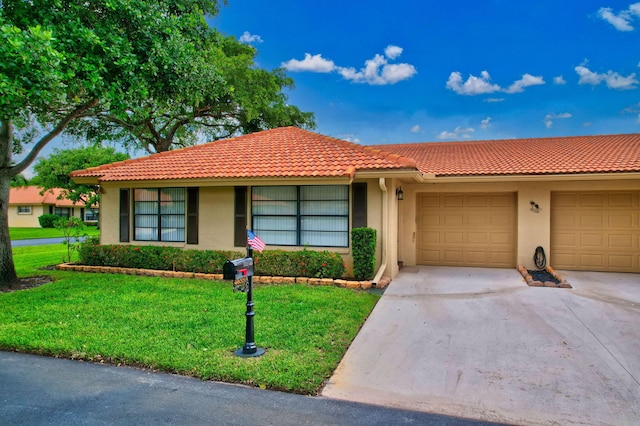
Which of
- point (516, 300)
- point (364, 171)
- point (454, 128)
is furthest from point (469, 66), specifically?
point (516, 300)

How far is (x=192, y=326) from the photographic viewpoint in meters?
5.84

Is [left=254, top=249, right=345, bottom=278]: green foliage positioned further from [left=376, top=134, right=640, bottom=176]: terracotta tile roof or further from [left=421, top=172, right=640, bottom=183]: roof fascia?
[left=376, top=134, right=640, bottom=176]: terracotta tile roof

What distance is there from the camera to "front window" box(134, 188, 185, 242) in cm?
1098

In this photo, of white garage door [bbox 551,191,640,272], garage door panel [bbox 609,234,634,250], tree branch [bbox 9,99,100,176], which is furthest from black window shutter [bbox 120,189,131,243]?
garage door panel [bbox 609,234,634,250]

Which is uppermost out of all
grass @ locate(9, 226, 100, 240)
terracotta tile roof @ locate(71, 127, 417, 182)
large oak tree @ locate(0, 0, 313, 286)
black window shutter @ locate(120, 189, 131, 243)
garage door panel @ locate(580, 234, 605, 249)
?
large oak tree @ locate(0, 0, 313, 286)

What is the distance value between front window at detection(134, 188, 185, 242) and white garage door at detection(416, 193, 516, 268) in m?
6.91

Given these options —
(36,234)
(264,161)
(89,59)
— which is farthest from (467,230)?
(36,234)

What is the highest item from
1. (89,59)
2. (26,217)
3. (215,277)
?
(89,59)

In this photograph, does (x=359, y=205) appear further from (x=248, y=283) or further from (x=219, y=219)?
(x=248, y=283)

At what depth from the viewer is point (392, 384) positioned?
13.6ft

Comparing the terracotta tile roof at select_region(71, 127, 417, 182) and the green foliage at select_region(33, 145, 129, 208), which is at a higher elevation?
the green foliage at select_region(33, 145, 129, 208)

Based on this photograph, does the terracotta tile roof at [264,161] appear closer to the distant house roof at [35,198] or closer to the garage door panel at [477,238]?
the garage door panel at [477,238]

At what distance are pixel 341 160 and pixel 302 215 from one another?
1691 mm

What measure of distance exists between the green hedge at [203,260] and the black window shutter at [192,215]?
20.6 inches
